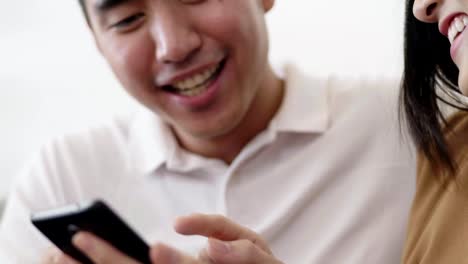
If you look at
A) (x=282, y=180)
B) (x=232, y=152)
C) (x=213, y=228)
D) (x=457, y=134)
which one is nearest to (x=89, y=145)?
(x=232, y=152)

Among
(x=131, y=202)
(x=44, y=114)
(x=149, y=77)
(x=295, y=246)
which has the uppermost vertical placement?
(x=149, y=77)

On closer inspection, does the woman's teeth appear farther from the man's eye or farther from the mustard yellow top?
the mustard yellow top

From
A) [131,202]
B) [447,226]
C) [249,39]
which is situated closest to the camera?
[447,226]

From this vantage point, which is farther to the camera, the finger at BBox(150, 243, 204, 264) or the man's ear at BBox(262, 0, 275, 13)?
the man's ear at BBox(262, 0, 275, 13)

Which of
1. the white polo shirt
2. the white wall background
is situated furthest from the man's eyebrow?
the white wall background

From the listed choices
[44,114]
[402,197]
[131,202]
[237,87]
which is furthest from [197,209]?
[44,114]

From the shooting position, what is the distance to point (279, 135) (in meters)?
1.07

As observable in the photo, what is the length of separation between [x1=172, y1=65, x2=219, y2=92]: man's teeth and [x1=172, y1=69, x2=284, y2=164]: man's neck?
0.41 ft

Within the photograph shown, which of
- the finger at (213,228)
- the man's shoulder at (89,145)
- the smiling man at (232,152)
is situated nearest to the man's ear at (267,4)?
the smiling man at (232,152)

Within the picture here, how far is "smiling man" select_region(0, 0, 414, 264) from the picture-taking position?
972 millimetres

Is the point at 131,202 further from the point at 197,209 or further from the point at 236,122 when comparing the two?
the point at 236,122

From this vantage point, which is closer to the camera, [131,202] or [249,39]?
[249,39]

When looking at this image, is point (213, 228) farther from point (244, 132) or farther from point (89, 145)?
point (89, 145)

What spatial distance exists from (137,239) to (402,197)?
587 millimetres
